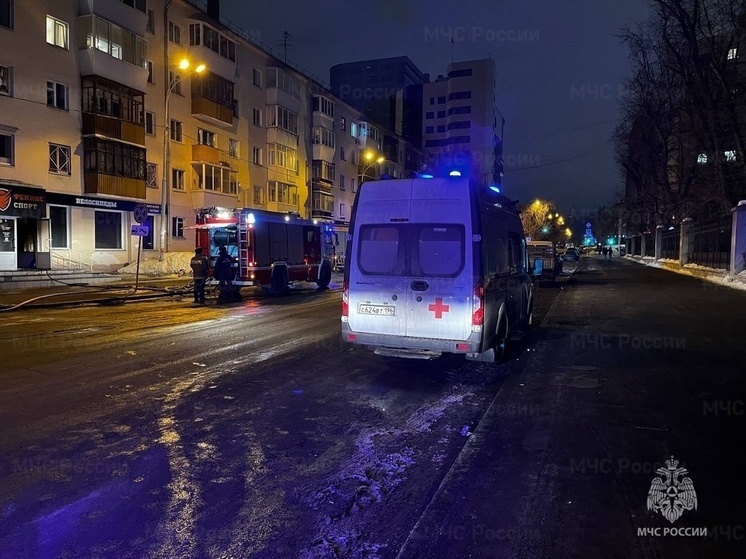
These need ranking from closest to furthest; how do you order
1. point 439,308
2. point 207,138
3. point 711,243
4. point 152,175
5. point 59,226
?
point 439,308, point 59,226, point 711,243, point 152,175, point 207,138

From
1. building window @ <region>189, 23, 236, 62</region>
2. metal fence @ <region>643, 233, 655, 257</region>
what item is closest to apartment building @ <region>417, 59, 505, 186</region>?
metal fence @ <region>643, 233, 655, 257</region>

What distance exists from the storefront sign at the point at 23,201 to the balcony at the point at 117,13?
953 cm

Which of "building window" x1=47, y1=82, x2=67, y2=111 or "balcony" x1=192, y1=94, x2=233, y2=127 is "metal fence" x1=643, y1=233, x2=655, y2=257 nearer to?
"balcony" x1=192, y1=94, x2=233, y2=127

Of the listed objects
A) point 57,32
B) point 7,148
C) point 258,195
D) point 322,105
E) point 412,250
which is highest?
point 322,105

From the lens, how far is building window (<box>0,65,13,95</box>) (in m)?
23.8

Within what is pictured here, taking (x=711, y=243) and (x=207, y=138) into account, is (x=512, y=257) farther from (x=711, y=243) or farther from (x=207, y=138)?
(x=207, y=138)

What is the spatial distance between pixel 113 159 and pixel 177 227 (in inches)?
256

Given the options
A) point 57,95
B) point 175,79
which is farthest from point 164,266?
point 175,79

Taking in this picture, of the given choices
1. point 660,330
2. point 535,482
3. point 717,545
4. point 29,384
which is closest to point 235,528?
point 535,482

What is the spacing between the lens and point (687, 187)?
4197 cm

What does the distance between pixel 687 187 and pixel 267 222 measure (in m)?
36.2

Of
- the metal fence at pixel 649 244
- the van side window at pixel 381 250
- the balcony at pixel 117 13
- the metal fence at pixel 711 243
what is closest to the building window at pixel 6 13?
the balcony at pixel 117 13

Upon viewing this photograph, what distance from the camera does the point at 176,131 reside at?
33.3m

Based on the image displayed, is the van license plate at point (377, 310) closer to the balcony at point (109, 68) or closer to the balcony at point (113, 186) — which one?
the balcony at point (113, 186)
